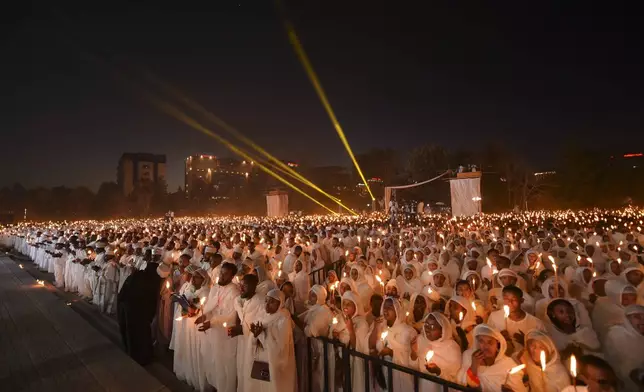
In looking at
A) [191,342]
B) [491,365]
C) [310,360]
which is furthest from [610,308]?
[191,342]

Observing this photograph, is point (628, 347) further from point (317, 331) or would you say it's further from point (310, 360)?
point (310, 360)

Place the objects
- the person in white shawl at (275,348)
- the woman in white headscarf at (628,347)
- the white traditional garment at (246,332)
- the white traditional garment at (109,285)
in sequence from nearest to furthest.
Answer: the woman in white headscarf at (628,347) → the person in white shawl at (275,348) → the white traditional garment at (246,332) → the white traditional garment at (109,285)

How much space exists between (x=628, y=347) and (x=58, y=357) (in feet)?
26.8

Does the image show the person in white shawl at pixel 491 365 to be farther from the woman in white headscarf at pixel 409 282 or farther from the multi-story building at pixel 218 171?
the multi-story building at pixel 218 171

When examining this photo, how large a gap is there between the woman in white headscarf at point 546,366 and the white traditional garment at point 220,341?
378 cm

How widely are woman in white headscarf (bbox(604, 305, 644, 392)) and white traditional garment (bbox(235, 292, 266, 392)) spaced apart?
12.9 feet

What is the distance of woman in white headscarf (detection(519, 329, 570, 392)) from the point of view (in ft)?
10.5

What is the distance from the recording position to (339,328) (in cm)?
480

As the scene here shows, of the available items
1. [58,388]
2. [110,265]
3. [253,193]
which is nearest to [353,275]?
[58,388]

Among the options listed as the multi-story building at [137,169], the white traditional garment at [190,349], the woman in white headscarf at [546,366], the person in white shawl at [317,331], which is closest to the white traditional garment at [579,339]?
the woman in white headscarf at [546,366]

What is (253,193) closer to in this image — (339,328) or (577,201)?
(577,201)

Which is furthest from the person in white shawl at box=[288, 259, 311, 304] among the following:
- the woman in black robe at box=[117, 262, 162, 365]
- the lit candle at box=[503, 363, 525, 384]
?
the lit candle at box=[503, 363, 525, 384]

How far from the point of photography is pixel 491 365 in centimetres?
337

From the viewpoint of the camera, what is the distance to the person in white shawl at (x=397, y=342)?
4266mm
